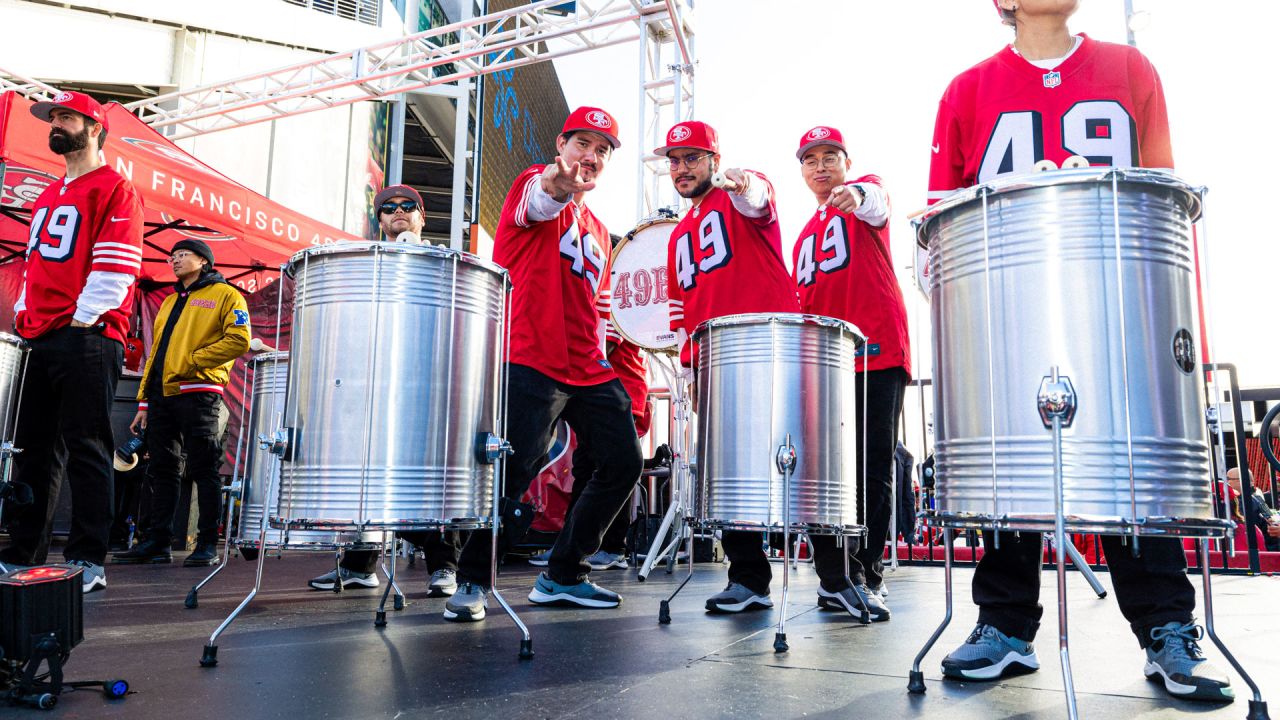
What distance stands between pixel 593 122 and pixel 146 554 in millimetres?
4581

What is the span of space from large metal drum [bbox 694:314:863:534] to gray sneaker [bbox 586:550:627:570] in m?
3.22

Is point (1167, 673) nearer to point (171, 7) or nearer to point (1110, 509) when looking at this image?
point (1110, 509)

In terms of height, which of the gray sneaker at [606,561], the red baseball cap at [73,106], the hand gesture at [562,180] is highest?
the red baseball cap at [73,106]

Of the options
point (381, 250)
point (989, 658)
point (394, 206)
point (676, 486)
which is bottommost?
point (989, 658)

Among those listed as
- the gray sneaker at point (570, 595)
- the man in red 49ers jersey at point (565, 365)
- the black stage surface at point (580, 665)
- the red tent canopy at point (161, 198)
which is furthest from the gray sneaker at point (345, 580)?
the red tent canopy at point (161, 198)

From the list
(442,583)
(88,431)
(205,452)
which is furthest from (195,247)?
(442,583)

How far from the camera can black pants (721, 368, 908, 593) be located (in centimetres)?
356

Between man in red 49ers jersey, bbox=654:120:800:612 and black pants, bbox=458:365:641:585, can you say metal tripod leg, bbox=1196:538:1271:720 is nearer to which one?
man in red 49ers jersey, bbox=654:120:800:612

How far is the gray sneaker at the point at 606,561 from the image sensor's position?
644 centimetres

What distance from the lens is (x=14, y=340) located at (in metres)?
3.73

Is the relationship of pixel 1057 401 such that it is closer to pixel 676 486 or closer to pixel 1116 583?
pixel 1116 583

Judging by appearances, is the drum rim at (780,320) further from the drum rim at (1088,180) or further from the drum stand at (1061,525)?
the drum stand at (1061,525)

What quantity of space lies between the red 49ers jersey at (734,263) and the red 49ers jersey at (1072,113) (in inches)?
48.0

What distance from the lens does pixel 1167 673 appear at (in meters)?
1.97
